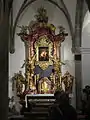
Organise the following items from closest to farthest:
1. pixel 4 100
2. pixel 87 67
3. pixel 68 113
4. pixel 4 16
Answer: pixel 68 113, pixel 4 100, pixel 4 16, pixel 87 67

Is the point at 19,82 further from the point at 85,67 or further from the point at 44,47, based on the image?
the point at 85,67

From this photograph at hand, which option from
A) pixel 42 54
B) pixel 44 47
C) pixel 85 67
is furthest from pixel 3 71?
pixel 44 47

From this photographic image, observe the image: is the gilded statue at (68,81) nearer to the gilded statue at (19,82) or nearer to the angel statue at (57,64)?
the angel statue at (57,64)

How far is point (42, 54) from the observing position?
61.1ft

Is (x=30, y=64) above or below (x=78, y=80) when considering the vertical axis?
above

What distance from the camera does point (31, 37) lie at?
1853 centimetres

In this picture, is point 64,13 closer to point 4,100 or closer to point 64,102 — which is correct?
point 4,100

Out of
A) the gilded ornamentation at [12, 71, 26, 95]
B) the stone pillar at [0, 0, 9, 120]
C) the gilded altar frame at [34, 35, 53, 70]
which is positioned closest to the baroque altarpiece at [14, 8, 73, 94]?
the gilded altar frame at [34, 35, 53, 70]

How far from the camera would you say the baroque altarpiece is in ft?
59.7

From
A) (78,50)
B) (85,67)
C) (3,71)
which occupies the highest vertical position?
(78,50)

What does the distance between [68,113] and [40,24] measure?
14016 millimetres

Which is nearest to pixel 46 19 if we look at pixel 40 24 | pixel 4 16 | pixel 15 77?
pixel 40 24

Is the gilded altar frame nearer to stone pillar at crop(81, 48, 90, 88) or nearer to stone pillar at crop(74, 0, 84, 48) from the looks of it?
stone pillar at crop(74, 0, 84, 48)

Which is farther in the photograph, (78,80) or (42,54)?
(42,54)
